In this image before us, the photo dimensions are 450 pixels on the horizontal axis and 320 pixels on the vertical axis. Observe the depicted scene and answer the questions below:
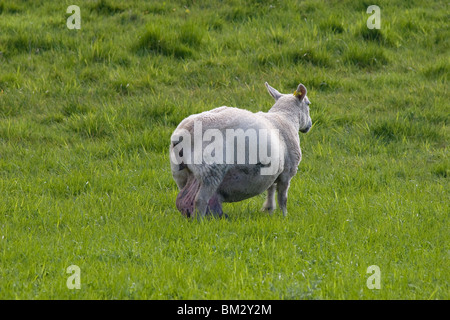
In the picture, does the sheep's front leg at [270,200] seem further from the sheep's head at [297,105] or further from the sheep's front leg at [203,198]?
the sheep's front leg at [203,198]

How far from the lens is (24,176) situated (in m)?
7.50

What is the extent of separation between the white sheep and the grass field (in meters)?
0.26

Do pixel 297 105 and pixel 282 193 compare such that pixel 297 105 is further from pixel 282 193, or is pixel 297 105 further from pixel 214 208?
pixel 214 208

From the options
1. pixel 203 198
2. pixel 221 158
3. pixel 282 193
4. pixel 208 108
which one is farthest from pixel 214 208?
pixel 208 108

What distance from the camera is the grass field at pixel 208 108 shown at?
4848 mm

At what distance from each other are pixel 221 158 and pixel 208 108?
3.65m

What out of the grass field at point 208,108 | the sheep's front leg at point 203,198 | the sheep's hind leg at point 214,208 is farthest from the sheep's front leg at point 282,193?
the sheep's front leg at point 203,198

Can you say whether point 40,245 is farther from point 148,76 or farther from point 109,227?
point 148,76

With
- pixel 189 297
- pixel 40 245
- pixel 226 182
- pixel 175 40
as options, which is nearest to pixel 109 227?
pixel 40 245

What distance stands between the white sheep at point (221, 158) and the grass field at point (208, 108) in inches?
10.4

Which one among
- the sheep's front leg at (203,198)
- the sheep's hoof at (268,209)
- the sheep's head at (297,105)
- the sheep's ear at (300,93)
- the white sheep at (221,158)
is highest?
the sheep's ear at (300,93)

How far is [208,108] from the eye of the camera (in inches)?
360

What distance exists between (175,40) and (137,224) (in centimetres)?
553

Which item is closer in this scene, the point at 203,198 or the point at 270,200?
the point at 203,198
